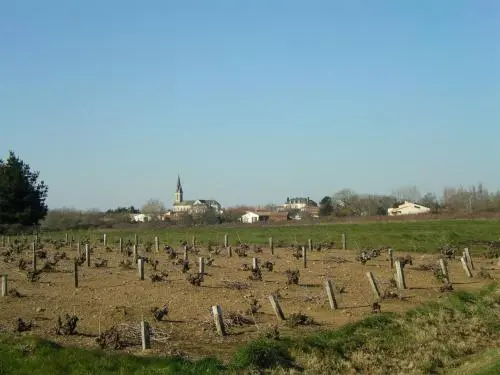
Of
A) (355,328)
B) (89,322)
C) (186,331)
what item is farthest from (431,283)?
(89,322)

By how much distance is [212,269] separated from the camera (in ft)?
87.0

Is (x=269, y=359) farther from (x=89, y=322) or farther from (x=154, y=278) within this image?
(x=154, y=278)

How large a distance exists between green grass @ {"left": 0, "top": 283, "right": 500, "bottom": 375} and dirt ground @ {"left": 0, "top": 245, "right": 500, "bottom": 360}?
81 centimetres

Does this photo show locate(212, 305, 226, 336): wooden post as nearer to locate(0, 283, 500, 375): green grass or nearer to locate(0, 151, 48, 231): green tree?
locate(0, 283, 500, 375): green grass

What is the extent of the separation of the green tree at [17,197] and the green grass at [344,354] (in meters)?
60.0

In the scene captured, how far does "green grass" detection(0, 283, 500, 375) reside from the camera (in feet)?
37.3

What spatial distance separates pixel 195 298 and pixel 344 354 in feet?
22.1

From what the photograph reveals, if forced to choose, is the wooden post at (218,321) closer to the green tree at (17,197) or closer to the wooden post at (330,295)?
the wooden post at (330,295)

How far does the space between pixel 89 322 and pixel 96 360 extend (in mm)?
3895

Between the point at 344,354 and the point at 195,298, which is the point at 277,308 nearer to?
the point at 344,354

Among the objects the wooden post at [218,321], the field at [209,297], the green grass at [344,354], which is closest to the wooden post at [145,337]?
the field at [209,297]

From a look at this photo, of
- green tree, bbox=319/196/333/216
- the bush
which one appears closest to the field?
the bush

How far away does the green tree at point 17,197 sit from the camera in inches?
2734

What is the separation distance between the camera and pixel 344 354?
13.3 metres
